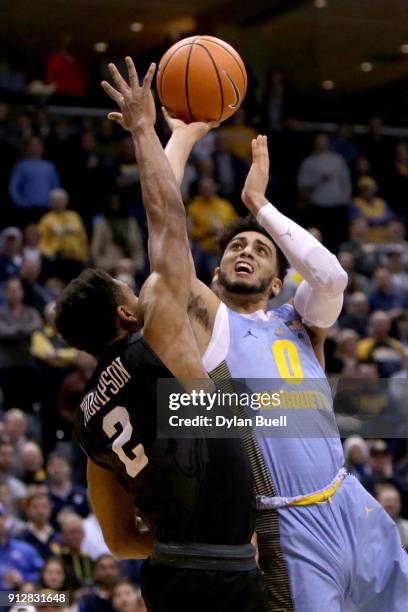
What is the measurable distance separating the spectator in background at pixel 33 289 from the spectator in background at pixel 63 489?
2077mm

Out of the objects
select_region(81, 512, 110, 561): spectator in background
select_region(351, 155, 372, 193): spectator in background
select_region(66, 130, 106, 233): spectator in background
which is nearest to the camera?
select_region(81, 512, 110, 561): spectator in background

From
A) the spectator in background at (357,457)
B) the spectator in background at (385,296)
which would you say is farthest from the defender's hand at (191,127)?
the spectator in background at (385,296)

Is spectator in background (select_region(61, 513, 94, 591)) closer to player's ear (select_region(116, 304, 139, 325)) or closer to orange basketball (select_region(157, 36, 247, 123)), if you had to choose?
orange basketball (select_region(157, 36, 247, 123))

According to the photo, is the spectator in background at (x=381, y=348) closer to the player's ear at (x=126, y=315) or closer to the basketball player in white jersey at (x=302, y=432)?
the basketball player in white jersey at (x=302, y=432)

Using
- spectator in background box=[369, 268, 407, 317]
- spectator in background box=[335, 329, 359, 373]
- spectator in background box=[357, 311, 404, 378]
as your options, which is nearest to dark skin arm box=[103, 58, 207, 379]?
spectator in background box=[335, 329, 359, 373]

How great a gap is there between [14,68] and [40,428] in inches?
277

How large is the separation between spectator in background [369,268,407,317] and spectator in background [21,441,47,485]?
5034 millimetres

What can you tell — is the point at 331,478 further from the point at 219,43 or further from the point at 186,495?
the point at 219,43

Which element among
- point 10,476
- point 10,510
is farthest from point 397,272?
point 10,510

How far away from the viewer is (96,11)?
16.9m

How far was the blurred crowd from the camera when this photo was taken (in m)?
9.38

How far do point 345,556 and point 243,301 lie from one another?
1.11 m

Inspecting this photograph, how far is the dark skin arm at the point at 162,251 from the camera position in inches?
158

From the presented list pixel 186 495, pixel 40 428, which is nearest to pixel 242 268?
pixel 186 495
